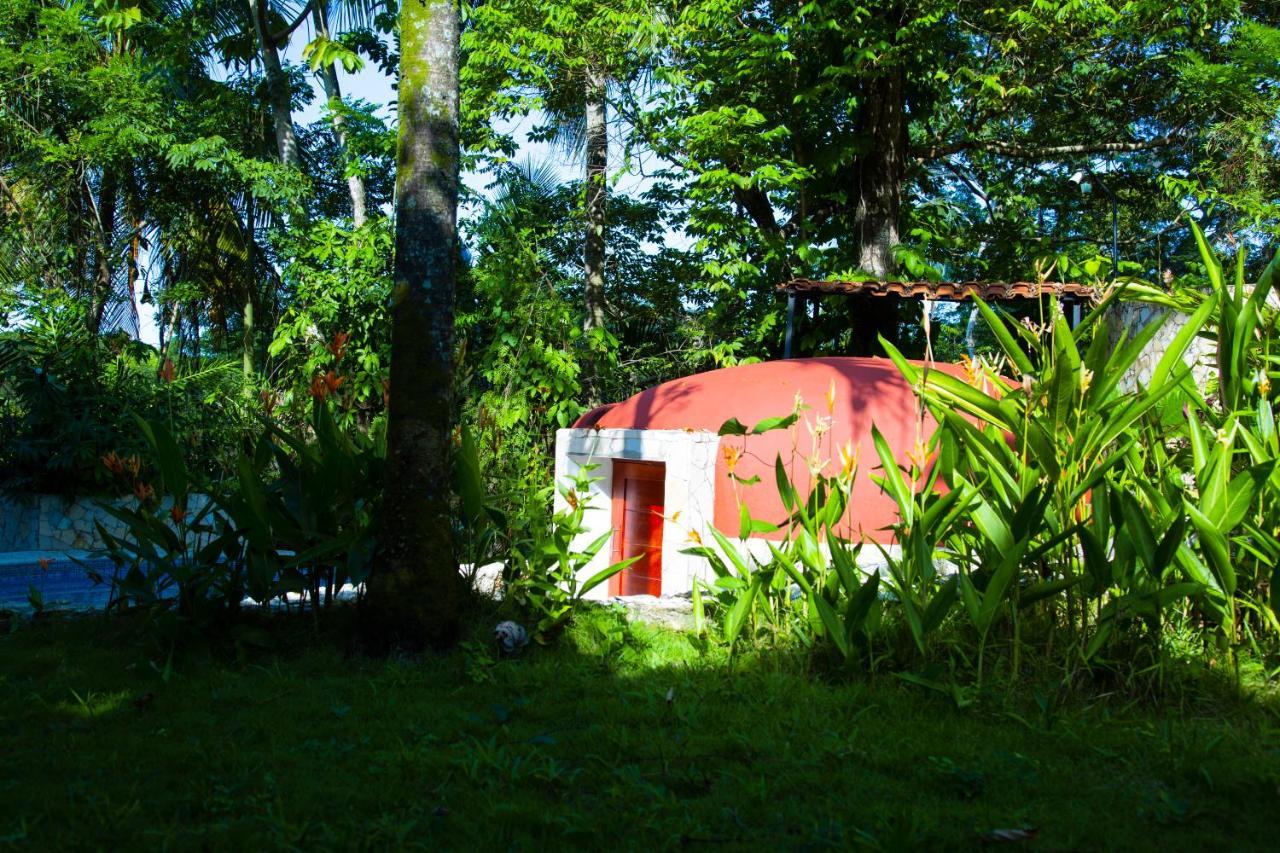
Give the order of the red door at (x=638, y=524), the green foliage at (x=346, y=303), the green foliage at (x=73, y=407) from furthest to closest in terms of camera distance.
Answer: the green foliage at (x=346, y=303)
the green foliage at (x=73, y=407)
the red door at (x=638, y=524)

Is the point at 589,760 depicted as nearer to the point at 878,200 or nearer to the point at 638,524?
the point at 638,524

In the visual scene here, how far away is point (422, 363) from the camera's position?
4559 mm

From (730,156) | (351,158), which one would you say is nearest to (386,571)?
(730,156)

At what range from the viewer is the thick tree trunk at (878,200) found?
13781 mm

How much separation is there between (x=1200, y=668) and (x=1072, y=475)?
879 mm

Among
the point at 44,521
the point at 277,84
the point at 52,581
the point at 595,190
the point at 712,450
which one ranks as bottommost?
the point at 52,581

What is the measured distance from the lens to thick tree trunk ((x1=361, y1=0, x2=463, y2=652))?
4.52m

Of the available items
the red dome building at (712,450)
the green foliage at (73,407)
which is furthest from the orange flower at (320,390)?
the green foliage at (73,407)

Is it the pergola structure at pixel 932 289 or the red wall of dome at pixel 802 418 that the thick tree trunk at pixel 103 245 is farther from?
the red wall of dome at pixel 802 418

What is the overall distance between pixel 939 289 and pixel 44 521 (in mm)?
11092

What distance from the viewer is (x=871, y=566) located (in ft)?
22.3

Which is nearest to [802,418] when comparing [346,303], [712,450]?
[712,450]

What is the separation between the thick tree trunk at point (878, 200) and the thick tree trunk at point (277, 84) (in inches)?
→ 355

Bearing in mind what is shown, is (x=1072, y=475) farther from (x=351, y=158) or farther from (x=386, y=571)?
(x=351, y=158)
